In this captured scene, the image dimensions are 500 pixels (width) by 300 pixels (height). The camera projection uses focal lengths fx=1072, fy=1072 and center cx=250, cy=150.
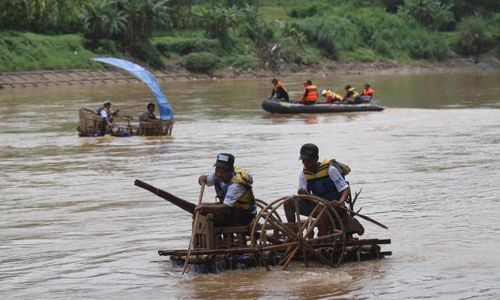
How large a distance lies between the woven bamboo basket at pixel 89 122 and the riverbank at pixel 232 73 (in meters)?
24.5

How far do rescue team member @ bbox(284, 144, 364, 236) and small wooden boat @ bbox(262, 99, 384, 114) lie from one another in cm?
2478

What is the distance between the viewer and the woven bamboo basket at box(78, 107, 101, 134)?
92.8 ft

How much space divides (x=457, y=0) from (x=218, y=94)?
1864 inches

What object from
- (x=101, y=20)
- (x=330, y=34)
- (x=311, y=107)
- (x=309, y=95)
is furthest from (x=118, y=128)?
(x=330, y=34)

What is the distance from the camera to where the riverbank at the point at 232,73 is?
178ft

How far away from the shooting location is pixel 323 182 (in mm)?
11797

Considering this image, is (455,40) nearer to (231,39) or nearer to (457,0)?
(457,0)

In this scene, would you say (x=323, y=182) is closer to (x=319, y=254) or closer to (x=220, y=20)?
(x=319, y=254)

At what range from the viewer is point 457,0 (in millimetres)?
92062

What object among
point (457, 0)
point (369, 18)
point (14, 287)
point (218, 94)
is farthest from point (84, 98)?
point (457, 0)

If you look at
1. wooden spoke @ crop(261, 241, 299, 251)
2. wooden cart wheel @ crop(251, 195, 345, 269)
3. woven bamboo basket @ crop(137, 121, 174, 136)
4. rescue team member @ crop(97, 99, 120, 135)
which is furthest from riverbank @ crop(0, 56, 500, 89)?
wooden spoke @ crop(261, 241, 299, 251)

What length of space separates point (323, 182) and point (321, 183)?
0.02 meters

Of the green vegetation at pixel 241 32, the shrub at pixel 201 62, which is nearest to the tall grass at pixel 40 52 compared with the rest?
the green vegetation at pixel 241 32

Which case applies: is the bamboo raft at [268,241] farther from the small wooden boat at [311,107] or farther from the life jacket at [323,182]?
the small wooden boat at [311,107]
